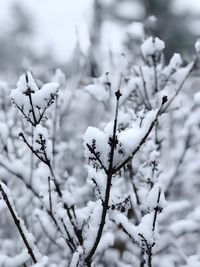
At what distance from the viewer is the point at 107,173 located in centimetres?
167

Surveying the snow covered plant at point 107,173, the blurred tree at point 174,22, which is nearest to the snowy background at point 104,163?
the snow covered plant at point 107,173

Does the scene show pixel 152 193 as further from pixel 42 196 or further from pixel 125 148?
pixel 42 196

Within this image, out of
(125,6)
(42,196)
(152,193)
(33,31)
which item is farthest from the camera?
(33,31)

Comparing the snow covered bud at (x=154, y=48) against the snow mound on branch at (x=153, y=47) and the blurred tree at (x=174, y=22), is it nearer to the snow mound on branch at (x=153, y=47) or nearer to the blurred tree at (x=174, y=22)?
the snow mound on branch at (x=153, y=47)

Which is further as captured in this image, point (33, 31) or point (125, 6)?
point (33, 31)

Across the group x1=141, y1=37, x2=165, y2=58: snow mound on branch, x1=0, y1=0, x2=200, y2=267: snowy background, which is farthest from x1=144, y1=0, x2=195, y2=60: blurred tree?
x1=141, y1=37, x2=165, y2=58: snow mound on branch

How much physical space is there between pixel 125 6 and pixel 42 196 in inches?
447

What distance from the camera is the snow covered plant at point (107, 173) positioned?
1.80m

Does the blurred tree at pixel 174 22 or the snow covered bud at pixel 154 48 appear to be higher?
the blurred tree at pixel 174 22

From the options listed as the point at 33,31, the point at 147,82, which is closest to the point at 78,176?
the point at 147,82

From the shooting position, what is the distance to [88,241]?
6.35 feet

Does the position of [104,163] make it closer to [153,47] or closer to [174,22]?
[153,47]

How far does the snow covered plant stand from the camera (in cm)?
180

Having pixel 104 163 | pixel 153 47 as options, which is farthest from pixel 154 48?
pixel 104 163
